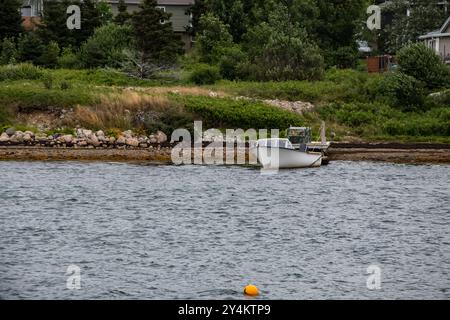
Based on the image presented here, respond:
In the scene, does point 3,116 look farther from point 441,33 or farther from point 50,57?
point 441,33

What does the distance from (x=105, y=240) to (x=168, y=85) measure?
33.8 m

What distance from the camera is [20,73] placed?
72250 millimetres

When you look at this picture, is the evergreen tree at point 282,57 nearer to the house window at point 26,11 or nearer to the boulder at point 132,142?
the boulder at point 132,142

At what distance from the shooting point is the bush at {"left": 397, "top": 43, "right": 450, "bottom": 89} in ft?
242

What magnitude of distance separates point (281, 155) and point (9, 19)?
3154 centimetres

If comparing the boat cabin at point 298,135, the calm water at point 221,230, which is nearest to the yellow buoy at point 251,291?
the calm water at point 221,230

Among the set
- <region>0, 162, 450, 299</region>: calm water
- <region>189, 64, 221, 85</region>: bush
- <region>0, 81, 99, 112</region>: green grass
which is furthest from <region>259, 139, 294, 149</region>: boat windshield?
<region>189, 64, 221, 85</region>: bush

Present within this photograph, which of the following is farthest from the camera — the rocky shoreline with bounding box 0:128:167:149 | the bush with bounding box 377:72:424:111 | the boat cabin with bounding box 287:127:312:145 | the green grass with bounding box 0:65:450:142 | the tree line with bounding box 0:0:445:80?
the tree line with bounding box 0:0:445:80

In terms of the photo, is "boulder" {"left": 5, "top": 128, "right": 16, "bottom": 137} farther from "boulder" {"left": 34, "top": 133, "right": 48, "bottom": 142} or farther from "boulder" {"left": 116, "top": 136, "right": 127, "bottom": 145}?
"boulder" {"left": 116, "top": 136, "right": 127, "bottom": 145}

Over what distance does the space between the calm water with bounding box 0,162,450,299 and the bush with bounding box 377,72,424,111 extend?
9.62 metres

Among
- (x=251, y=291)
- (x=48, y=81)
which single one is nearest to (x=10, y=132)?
(x=48, y=81)

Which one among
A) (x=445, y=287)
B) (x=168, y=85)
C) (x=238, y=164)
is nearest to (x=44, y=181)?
(x=238, y=164)

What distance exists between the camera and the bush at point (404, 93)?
2842 inches

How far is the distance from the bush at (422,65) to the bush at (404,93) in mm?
1155
